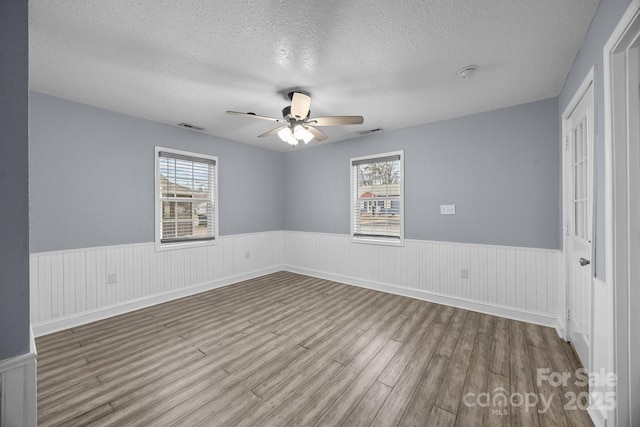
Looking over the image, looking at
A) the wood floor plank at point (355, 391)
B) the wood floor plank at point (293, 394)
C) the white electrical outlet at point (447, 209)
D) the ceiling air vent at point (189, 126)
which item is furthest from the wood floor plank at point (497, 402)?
the ceiling air vent at point (189, 126)

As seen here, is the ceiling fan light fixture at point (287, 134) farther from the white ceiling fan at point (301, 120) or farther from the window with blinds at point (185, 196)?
the window with blinds at point (185, 196)

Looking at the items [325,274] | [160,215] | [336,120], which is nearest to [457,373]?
[336,120]

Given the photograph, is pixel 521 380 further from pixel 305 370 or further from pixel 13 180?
pixel 13 180

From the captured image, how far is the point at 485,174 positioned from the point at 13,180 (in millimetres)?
4170

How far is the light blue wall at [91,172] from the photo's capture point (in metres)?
2.85

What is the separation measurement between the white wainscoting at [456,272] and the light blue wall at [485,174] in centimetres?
18

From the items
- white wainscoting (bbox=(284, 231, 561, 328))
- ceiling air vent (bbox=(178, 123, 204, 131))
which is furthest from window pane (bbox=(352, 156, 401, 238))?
ceiling air vent (bbox=(178, 123, 204, 131))

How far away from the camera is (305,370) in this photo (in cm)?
216

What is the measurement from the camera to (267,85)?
264 centimetres

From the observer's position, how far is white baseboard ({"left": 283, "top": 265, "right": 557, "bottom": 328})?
3.02 meters

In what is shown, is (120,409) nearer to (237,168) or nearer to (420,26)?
(420,26)

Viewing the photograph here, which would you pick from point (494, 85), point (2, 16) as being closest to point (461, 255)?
point (494, 85)

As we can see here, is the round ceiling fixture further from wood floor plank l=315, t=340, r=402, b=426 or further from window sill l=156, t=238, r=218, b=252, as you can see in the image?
window sill l=156, t=238, r=218, b=252

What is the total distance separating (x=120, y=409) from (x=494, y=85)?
4200 millimetres
